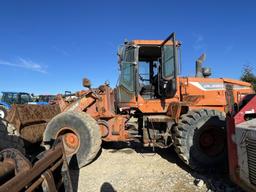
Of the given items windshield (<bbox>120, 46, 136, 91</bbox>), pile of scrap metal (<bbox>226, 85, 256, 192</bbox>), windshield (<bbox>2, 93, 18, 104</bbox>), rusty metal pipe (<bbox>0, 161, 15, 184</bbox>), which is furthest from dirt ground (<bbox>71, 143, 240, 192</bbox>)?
windshield (<bbox>2, 93, 18, 104</bbox>)

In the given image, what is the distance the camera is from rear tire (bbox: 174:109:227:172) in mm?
5773

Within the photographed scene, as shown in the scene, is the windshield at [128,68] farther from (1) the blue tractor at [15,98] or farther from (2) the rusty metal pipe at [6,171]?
(1) the blue tractor at [15,98]

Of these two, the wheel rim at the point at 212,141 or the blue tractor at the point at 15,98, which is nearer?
the wheel rim at the point at 212,141

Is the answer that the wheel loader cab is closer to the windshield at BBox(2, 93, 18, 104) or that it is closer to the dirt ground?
the dirt ground

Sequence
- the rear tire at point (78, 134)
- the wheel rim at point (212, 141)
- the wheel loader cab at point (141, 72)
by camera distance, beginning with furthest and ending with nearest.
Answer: the wheel loader cab at point (141, 72)
the rear tire at point (78, 134)
the wheel rim at point (212, 141)

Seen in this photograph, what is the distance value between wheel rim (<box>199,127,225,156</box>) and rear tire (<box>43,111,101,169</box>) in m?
2.31

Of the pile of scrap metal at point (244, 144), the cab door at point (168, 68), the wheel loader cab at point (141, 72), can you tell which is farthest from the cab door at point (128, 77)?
the pile of scrap metal at point (244, 144)

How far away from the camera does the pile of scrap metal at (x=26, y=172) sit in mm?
2793

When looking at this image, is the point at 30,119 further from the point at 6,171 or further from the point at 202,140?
the point at 6,171

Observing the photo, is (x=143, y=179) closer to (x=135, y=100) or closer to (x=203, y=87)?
(x=135, y=100)

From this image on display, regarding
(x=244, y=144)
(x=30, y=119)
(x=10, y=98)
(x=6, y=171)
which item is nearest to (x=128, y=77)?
(x=30, y=119)

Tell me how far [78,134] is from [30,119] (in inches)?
61.0

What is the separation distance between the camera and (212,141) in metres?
5.98

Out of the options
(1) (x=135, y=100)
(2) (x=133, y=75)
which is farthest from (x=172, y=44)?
(1) (x=135, y=100)
